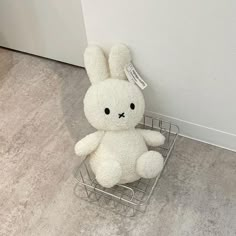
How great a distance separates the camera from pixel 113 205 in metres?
1.29

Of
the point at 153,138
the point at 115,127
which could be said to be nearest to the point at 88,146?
the point at 115,127

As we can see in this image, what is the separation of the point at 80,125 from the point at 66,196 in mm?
350

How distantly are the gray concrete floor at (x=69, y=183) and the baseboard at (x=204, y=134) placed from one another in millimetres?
28

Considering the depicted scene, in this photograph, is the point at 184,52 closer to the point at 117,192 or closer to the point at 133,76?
the point at 133,76

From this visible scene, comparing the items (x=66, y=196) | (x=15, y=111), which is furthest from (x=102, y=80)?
(x=15, y=111)

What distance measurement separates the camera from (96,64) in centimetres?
129

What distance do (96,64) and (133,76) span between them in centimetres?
14

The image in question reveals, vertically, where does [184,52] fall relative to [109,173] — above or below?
above

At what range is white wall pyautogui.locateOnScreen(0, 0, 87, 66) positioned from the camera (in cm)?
166

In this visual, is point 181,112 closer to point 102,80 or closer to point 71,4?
point 102,80

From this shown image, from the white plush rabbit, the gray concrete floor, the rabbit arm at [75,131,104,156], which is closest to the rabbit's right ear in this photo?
the white plush rabbit

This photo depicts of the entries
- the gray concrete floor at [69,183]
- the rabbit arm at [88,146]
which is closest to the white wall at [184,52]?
the gray concrete floor at [69,183]

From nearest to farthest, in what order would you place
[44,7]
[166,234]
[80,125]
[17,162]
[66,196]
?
1. [166,234]
2. [66,196]
3. [17,162]
4. [80,125]
5. [44,7]

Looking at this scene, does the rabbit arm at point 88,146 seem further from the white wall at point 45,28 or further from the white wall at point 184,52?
the white wall at point 45,28
